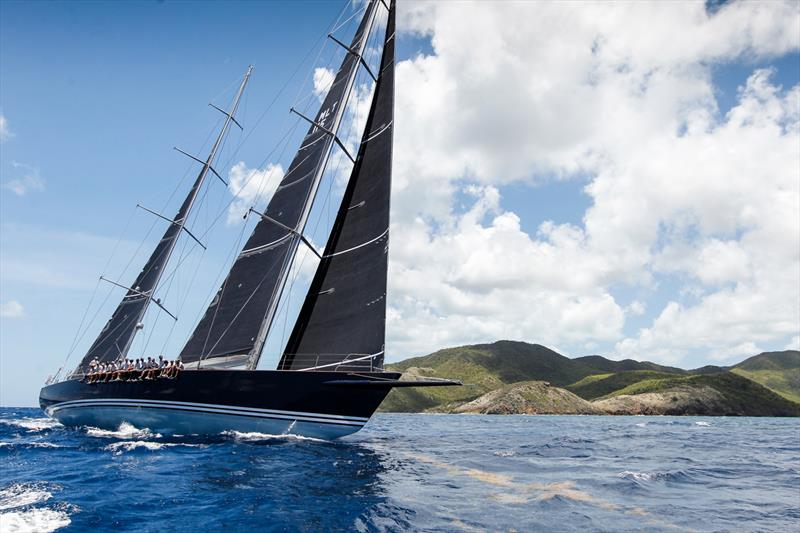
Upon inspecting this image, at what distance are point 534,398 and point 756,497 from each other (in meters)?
164

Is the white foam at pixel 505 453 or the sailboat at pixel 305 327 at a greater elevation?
the sailboat at pixel 305 327

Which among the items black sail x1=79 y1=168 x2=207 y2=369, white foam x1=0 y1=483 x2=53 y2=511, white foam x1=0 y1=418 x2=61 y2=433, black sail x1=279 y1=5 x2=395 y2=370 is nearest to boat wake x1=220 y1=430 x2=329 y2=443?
black sail x1=279 y1=5 x2=395 y2=370

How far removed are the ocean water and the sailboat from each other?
1.50 m

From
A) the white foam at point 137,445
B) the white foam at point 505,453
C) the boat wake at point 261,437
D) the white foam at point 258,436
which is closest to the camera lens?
the white foam at point 137,445

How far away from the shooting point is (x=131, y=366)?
84.6ft

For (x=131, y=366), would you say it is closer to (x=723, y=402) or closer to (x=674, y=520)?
(x=674, y=520)

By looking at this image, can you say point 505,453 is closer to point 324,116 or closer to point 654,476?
point 654,476

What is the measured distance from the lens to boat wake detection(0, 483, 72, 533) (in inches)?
361

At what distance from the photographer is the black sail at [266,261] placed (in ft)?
78.7

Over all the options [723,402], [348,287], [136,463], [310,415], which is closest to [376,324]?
[348,287]

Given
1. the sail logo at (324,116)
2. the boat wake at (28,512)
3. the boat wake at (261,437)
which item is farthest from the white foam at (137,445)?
the sail logo at (324,116)

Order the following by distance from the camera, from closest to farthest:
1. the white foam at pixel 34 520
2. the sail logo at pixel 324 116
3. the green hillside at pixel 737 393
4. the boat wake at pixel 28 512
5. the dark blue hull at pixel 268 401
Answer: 1. the white foam at pixel 34 520
2. the boat wake at pixel 28 512
3. the dark blue hull at pixel 268 401
4. the sail logo at pixel 324 116
5. the green hillside at pixel 737 393

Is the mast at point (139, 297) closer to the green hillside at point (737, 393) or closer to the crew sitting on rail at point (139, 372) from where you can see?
the crew sitting on rail at point (139, 372)

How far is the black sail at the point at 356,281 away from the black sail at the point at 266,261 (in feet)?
6.57
